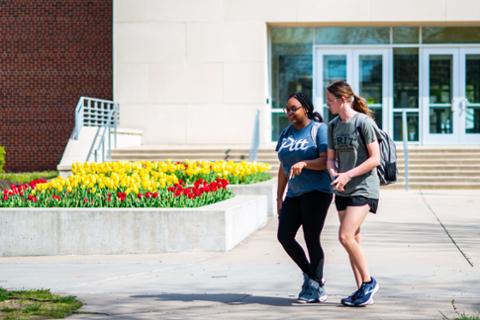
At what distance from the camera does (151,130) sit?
29.5 m

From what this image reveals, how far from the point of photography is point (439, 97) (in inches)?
1179

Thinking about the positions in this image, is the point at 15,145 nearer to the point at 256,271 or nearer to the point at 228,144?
the point at 228,144

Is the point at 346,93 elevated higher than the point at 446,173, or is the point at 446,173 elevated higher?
the point at 346,93

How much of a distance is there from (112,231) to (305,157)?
14.3ft

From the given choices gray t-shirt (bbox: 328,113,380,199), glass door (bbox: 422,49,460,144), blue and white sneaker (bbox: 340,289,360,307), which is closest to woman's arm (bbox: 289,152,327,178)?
gray t-shirt (bbox: 328,113,380,199)

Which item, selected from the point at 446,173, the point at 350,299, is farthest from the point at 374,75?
the point at 350,299

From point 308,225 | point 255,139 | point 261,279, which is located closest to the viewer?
point 308,225

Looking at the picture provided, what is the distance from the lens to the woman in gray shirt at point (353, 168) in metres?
8.04

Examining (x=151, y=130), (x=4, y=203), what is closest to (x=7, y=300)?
(x=4, y=203)

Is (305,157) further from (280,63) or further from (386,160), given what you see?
(280,63)

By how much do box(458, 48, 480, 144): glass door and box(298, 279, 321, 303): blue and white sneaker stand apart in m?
22.3

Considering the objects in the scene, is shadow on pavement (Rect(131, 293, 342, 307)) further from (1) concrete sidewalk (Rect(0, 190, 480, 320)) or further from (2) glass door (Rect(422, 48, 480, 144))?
(2) glass door (Rect(422, 48, 480, 144))

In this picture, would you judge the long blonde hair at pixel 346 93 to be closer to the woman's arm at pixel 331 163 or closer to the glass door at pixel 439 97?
the woman's arm at pixel 331 163

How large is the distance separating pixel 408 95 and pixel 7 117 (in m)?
12.1
